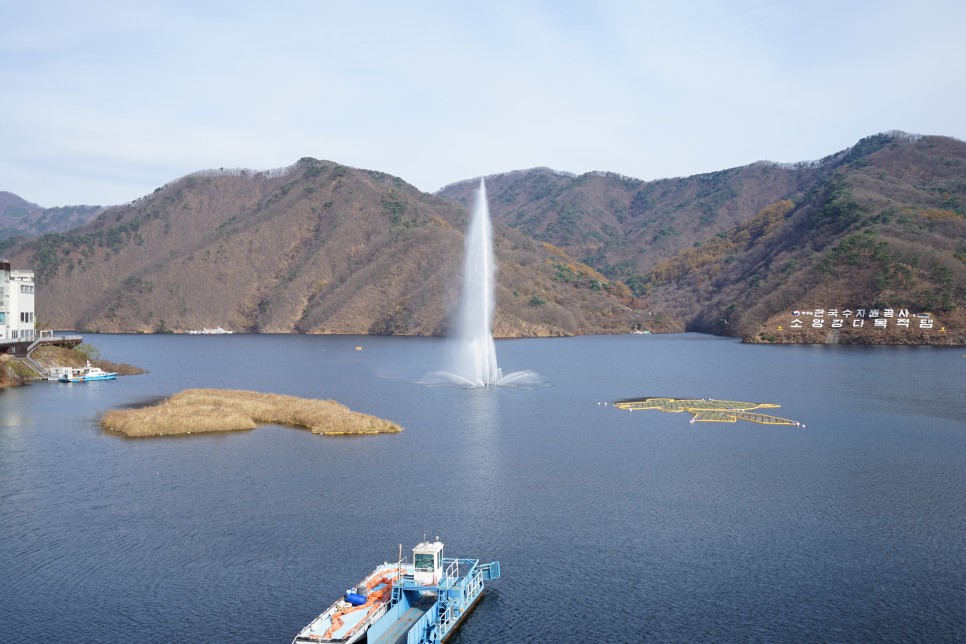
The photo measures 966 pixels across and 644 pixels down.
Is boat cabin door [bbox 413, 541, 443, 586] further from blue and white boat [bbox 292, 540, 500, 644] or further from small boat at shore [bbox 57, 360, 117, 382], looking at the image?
small boat at shore [bbox 57, 360, 117, 382]

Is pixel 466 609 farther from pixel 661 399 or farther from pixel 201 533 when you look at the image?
pixel 661 399

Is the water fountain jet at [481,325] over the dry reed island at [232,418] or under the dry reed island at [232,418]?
over

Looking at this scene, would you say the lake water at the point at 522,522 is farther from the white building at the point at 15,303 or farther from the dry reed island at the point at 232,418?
the white building at the point at 15,303

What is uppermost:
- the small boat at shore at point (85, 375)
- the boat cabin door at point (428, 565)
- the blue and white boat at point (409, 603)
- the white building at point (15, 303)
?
the white building at point (15, 303)

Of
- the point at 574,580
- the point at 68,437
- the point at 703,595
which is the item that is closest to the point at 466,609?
the point at 574,580

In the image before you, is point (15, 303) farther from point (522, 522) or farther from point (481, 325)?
point (522, 522)

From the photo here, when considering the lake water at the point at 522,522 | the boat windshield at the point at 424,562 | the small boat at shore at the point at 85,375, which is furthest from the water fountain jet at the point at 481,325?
the boat windshield at the point at 424,562

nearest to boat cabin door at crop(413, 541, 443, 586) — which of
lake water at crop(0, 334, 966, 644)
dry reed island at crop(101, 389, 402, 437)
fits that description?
lake water at crop(0, 334, 966, 644)
